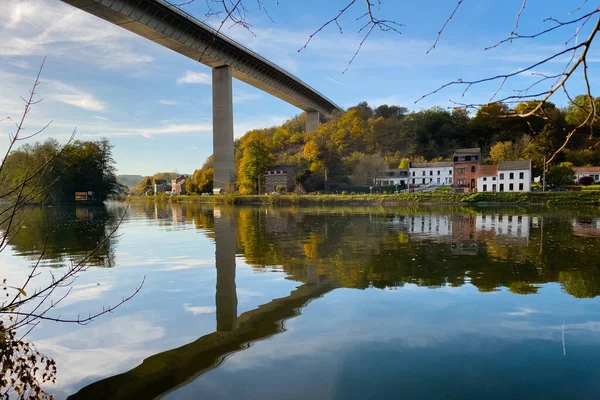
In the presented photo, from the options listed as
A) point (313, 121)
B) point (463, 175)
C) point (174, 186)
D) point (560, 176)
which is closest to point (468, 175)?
point (463, 175)

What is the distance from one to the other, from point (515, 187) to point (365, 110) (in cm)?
6415

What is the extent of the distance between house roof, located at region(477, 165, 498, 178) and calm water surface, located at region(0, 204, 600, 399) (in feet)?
164

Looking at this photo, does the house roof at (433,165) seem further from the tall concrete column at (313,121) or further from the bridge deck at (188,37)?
the tall concrete column at (313,121)

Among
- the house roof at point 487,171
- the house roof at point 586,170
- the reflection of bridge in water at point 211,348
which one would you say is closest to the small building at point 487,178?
the house roof at point 487,171

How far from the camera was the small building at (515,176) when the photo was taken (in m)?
55.2

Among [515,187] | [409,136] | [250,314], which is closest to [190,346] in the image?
[250,314]

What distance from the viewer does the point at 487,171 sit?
60.2 metres

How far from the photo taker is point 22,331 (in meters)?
6.79

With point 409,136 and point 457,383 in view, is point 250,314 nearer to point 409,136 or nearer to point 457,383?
point 457,383

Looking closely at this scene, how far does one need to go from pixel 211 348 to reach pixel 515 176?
195 feet

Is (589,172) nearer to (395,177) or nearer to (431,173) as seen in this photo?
(431,173)

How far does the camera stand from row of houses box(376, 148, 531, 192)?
56188 millimetres

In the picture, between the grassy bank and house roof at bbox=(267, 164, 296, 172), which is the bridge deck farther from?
the grassy bank

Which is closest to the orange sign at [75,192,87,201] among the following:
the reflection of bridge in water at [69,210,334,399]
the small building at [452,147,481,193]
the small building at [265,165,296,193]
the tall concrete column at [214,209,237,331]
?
the small building at [265,165,296,193]
